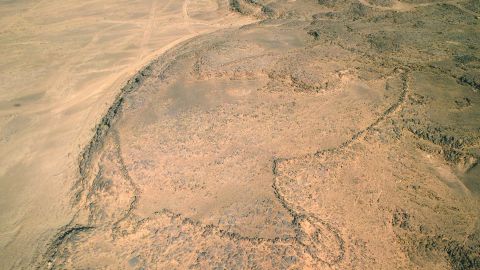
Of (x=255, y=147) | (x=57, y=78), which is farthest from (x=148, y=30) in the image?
(x=255, y=147)

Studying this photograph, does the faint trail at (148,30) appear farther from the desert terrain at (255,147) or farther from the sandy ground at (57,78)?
the desert terrain at (255,147)

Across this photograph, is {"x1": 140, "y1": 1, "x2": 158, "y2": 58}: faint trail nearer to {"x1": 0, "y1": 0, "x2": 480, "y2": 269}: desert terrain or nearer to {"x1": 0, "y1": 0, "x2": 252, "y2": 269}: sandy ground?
{"x1": 0, "y1": 0, "x2": 252, "y2": 269}: sandy ground

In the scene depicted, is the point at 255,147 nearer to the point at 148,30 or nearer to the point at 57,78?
the point at 57,78

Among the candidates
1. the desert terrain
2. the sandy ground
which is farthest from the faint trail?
the desert terrain

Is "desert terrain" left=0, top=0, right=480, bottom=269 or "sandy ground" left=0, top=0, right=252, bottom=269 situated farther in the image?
"sandy ground" left=0, top=0, right=252, bottom=269

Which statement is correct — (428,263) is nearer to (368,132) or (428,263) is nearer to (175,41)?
(368,132)

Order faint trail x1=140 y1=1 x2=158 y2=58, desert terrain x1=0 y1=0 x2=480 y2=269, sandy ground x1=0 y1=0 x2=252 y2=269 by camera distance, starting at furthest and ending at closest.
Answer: faint trail x1=140 y1=1 x2=158 y2=58 → sandy ground x1=0 y1=0 x2=252 y2=269 → desert terrain x1=0 y1=0 x2=480 y2=269
